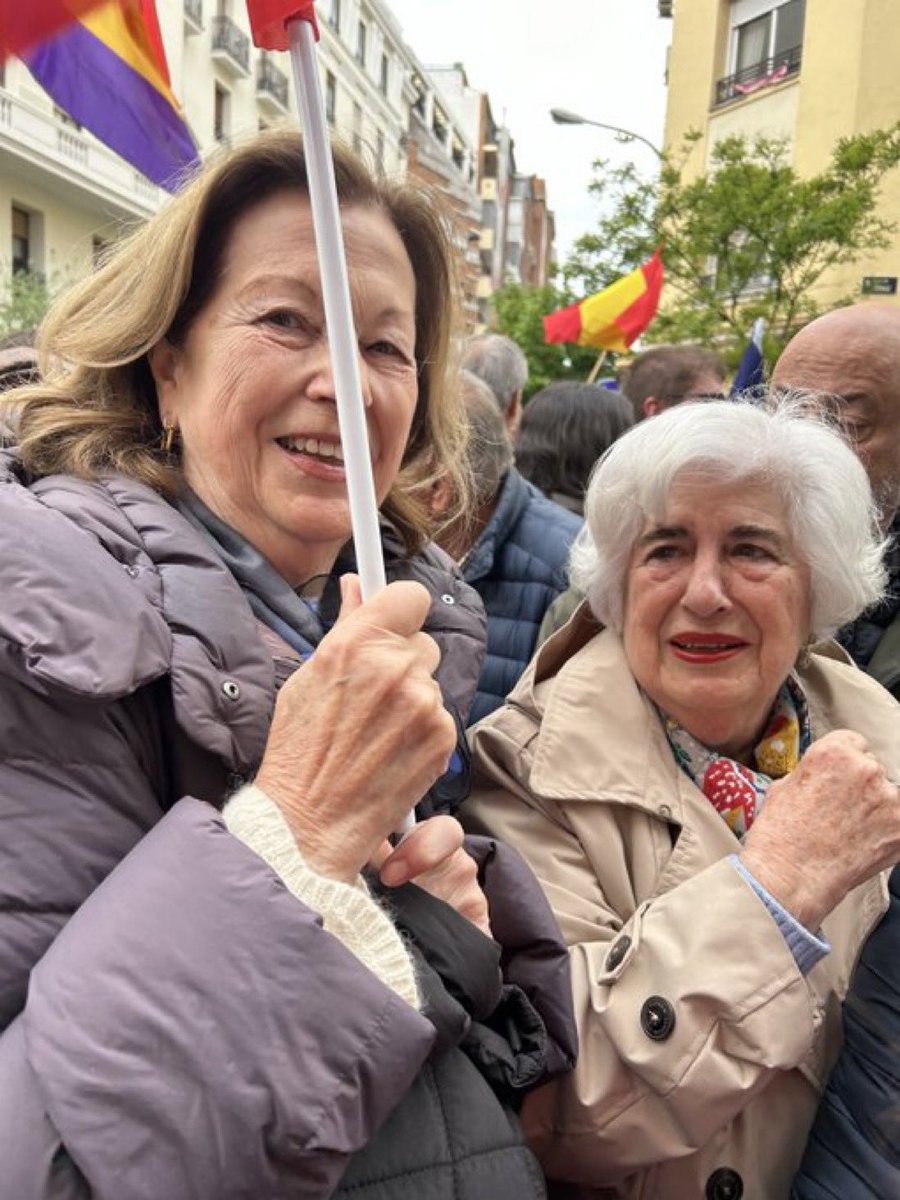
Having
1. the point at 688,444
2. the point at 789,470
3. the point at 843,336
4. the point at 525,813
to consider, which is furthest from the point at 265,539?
the point at 843,336

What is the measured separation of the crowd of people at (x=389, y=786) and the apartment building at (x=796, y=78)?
13.5 meters

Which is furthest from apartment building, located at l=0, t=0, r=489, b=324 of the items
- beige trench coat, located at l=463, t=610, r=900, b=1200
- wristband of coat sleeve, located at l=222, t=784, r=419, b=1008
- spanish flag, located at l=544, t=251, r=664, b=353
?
wristband of coat sleeve, located at l=222, t=784, r=419, b=1008

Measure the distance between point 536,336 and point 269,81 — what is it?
31.5 feet

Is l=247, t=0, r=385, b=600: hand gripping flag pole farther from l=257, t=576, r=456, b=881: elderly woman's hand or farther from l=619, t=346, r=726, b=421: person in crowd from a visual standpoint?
l=619, t=346, r=726, b=421: person in crowd

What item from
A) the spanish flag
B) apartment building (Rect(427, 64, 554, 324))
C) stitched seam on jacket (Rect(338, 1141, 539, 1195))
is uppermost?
apartment building (Rect(427, 64, 554, 324))

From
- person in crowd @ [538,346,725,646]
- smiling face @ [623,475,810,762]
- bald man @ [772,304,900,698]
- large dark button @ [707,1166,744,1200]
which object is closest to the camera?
large dark button @ [707,1166,744,1200]

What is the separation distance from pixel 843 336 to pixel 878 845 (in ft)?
Result: 5.95

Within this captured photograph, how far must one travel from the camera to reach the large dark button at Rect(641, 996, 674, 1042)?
4.78 ft

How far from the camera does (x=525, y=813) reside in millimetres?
1794

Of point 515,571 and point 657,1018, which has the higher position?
point 515,571

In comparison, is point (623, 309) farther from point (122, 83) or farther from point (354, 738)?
point (354, 738)

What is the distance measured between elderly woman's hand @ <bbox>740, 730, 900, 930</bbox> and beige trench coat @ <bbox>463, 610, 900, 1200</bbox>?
8 centimetres

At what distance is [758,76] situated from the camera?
1756 cm

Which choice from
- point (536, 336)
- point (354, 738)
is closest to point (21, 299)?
point (536, 336)
